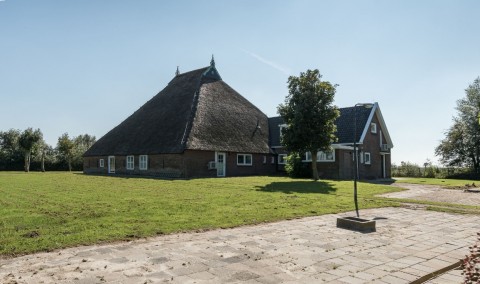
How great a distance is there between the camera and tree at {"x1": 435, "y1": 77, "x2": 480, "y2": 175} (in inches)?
1826

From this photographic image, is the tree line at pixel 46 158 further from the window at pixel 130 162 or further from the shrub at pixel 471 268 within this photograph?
the shrub at pixel 471 268

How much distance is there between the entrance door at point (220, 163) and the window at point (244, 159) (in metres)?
1.91

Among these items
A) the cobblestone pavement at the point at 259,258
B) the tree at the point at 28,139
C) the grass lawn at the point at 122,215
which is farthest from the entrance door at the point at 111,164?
the cobblestone pavement at the point at 259,258

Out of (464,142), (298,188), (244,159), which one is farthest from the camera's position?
(464,142)

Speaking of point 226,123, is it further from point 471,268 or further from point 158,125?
point 471,268

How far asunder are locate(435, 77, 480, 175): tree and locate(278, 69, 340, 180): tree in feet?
92.8

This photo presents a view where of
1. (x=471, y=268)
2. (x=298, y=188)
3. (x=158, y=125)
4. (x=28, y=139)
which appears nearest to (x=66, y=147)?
(x=28, y=139)

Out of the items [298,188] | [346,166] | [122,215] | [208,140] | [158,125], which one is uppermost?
[158,125]

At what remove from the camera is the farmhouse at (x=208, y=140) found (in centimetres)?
3161

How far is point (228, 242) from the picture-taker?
7551 mm

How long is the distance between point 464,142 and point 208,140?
36.2 meters

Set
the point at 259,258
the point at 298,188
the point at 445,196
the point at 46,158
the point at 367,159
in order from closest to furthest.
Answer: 1. the point at 259,258
2. the point at 445,196
3. the point at 298,188
4. the point at 367,159
5. the point at 46,158

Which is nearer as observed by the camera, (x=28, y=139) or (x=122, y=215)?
(x=122, y=215)

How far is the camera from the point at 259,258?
6.41 m
